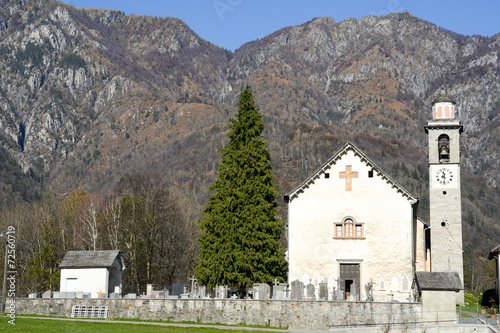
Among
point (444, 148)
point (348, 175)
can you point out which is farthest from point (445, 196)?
point (348, 175)

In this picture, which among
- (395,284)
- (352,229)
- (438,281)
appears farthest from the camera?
(352,229)

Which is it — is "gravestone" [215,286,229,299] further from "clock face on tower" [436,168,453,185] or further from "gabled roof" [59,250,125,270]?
"clock face on tower" [436,168,453,185]

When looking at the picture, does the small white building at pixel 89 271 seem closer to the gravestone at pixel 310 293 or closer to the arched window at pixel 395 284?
the gravestone at pixel 310 293

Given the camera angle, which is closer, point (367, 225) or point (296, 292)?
point (296, 292)

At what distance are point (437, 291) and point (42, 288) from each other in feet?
149

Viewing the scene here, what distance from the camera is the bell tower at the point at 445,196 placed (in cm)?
5381

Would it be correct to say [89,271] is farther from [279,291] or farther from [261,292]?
[279,291]

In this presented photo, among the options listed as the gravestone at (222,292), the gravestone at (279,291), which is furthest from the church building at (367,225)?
the gravestone at (222,292)

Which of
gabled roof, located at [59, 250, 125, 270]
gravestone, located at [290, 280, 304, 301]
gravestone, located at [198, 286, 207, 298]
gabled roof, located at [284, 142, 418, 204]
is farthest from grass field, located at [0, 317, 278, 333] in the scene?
gabled roof, located at [284, 142, 418, 204]

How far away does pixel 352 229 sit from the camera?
5162 centimetres

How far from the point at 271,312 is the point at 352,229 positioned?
42.6 ft

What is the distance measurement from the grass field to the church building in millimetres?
15878

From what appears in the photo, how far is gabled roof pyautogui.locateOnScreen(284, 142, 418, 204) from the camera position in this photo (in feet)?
168

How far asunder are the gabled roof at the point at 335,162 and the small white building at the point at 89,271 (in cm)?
1525
